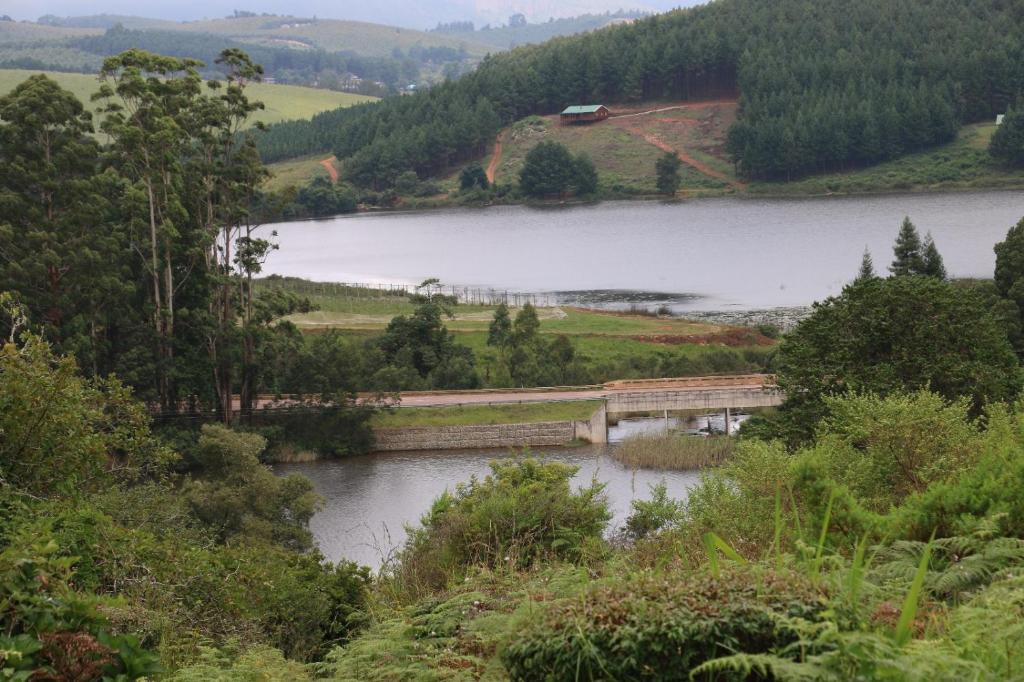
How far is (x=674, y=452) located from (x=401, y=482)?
865cm

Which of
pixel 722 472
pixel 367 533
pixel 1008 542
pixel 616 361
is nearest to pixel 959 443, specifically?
pixel 722 472

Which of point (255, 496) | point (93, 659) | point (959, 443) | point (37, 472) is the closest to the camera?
point (93, 659)

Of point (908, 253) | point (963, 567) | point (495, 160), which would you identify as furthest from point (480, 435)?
point (495, 160)

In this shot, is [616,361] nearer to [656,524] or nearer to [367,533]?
[367,533]

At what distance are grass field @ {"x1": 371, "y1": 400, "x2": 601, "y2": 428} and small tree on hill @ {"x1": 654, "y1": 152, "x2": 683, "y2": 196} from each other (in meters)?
72.4

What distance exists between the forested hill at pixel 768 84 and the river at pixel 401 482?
77.5 metres

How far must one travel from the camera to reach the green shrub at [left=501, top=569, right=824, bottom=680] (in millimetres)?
6281

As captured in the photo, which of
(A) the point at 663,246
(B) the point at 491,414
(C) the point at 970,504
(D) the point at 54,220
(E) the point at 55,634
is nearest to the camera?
(E) the point at 55,634

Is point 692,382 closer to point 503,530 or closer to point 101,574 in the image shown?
point 503,530

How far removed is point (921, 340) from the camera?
25.3 meters

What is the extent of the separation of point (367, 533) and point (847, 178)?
91.9 metres

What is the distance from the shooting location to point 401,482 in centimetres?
3797

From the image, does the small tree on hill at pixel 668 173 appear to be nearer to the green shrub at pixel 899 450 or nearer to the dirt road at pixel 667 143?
the dirt road at pixel 667 143

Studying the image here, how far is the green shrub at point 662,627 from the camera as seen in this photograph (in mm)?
6281
